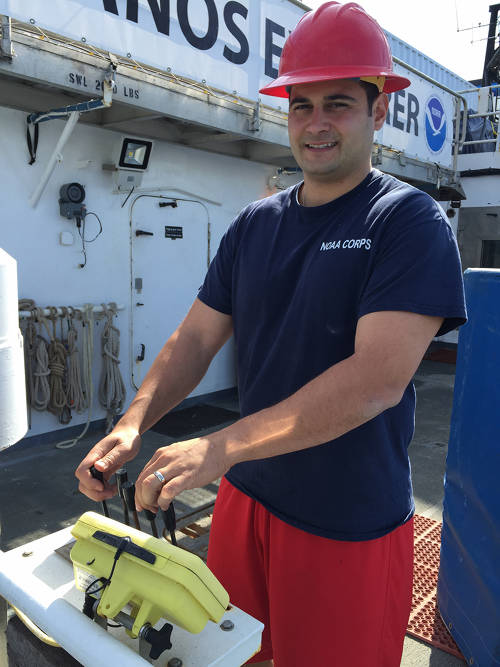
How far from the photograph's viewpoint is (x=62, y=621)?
1.00 meters

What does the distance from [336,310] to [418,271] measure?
0.83 ft

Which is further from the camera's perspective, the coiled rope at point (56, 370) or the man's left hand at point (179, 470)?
the coiled rope at point (56, 370)

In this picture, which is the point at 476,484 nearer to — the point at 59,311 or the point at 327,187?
the point at 327,187

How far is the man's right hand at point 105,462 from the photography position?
125 centimetres

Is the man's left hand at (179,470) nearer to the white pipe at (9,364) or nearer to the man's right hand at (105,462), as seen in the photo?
the man's right hand at (105,462)

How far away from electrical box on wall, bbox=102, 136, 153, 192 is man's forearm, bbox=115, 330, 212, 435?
419 centimetres

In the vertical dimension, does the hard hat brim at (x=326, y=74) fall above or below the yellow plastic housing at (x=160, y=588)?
above

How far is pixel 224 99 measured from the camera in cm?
513

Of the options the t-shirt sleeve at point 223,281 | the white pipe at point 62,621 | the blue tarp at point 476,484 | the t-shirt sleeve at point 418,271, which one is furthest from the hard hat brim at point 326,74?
the white pipe at point 62,621

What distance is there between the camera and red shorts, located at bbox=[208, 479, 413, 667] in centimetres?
143

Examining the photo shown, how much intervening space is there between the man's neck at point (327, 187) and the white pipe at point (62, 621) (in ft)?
3.81

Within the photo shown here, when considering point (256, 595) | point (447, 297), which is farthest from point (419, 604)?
point (447, 297)

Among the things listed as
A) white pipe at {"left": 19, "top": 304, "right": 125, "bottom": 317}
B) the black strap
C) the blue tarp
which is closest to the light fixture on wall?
the black strap

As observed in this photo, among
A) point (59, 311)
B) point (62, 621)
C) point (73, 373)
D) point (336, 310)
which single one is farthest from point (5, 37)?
point (62, 621)
